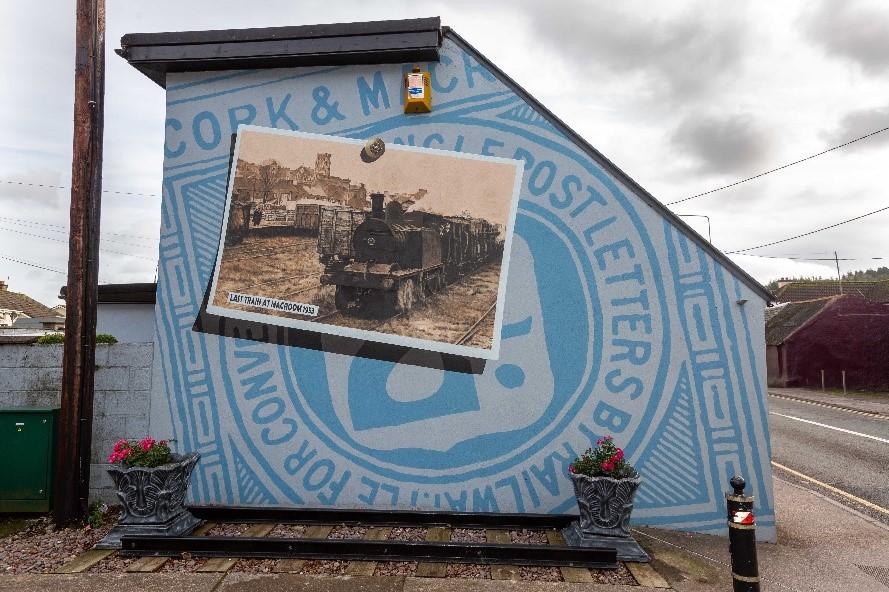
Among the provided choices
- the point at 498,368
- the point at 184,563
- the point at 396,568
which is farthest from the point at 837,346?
the point at 184,563

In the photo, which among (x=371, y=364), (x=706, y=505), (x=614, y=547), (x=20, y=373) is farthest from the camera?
(x=20, y=373)

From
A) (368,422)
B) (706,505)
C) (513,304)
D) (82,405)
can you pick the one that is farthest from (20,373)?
(706,505)

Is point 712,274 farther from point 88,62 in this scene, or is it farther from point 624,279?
point 88,62

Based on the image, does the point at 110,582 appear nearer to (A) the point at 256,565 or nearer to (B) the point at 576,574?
(A) the point at 256,565

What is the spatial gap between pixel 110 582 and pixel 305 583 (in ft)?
5.72

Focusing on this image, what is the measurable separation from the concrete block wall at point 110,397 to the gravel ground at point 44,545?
649 mm

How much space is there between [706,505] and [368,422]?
397 cm

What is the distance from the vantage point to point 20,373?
7363mm

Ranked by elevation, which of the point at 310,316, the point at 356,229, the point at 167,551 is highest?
the point at 356,229

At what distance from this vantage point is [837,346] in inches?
1160

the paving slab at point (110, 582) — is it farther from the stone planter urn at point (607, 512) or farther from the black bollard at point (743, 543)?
the black bollard at point (743, 543)

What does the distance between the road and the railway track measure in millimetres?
5696

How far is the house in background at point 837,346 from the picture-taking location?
1115 inches

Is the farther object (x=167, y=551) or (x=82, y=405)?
(x=82, y=405)
